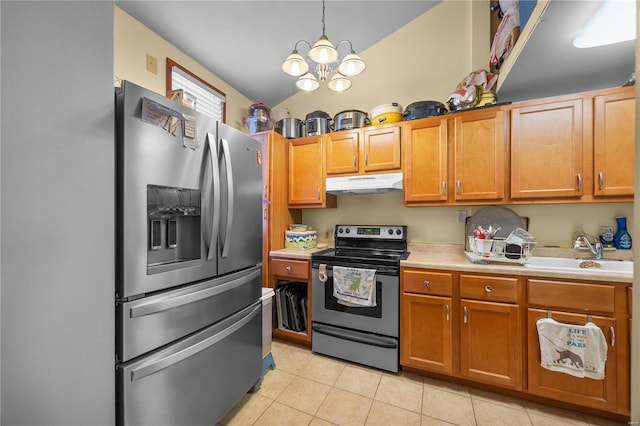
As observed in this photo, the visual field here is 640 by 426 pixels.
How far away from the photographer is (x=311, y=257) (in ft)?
7.59

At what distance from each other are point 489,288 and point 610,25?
1.65 meters

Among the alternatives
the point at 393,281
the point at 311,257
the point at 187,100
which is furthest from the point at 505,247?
the point at 187,100

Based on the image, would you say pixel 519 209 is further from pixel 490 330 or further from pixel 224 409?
pixel 224 409

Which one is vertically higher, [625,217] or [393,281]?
[625,217]

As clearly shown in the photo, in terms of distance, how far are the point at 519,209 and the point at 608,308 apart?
93 centimetres

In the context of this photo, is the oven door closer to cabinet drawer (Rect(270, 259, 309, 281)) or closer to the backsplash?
cabinet drawer (Rect(270, 259, 309, 281))

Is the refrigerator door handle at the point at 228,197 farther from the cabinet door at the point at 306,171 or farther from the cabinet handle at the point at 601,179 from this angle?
the cabinet handle at the point at 601,179

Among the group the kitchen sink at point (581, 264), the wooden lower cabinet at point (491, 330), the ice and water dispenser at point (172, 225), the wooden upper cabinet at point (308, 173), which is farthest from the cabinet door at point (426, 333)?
the ice and water dispenser at point (172, 225)

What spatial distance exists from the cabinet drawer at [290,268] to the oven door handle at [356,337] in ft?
1.52

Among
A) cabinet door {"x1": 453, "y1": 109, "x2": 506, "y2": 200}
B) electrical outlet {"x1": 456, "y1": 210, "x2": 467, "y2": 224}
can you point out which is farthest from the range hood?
electrical outlet {"x1": 456, "y1": 210, "x2": 467, "y2": 224}

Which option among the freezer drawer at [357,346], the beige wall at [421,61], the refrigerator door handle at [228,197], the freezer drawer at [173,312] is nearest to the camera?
the freezer drawer at [173,312]

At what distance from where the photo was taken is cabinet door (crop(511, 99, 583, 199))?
5.90 ft

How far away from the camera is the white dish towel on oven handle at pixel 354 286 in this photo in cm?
201

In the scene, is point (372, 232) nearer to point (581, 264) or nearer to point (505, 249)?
point (505, 249)
